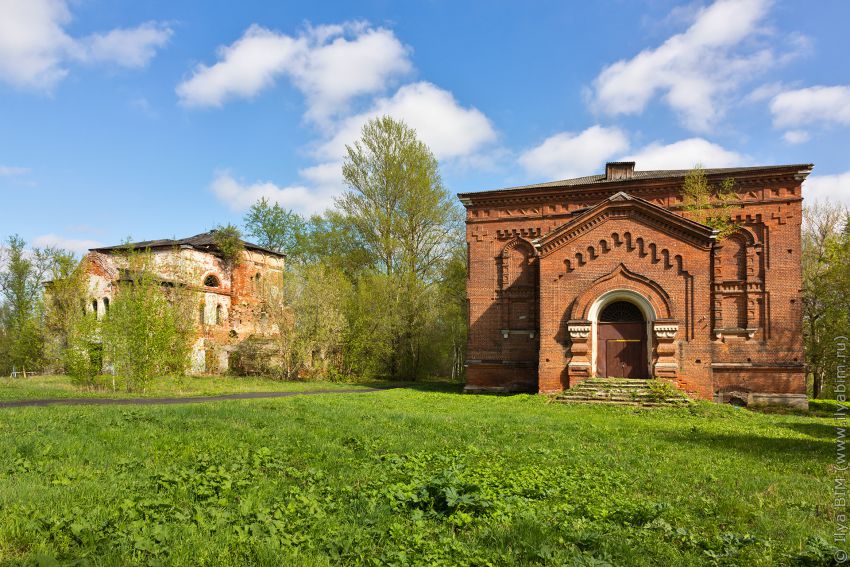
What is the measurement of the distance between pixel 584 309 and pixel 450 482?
16.3 meters

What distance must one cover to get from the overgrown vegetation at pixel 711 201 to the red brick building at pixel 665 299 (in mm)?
369

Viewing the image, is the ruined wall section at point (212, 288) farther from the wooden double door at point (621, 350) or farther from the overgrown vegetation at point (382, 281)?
the wooden double door at point (621, 350)

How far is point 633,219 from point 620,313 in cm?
386

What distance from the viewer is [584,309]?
2142 cm

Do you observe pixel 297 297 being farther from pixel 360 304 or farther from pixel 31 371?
pixel 31 371

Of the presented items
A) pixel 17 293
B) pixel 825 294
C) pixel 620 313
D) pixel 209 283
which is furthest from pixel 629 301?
pixel 17 293

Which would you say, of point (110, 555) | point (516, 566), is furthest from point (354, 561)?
point (110, 555)

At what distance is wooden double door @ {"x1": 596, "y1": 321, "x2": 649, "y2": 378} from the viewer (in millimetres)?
21391

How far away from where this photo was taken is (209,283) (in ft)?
116

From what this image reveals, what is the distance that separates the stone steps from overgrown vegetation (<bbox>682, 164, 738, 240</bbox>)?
833 cm

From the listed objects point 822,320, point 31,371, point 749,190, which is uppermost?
point 749,190

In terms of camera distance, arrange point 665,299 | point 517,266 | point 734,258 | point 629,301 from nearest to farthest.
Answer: point 665,299, point 629,301, point 734,258, point 517,266

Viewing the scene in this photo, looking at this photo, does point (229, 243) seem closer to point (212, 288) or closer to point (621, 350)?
point (212, 288)

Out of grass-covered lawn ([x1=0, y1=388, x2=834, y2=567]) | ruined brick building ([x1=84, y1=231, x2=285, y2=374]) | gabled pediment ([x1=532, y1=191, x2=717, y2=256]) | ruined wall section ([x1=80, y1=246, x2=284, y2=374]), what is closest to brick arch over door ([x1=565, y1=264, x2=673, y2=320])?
gabled pediment ([x1=532, y1=191, x2=717, y2=256])
